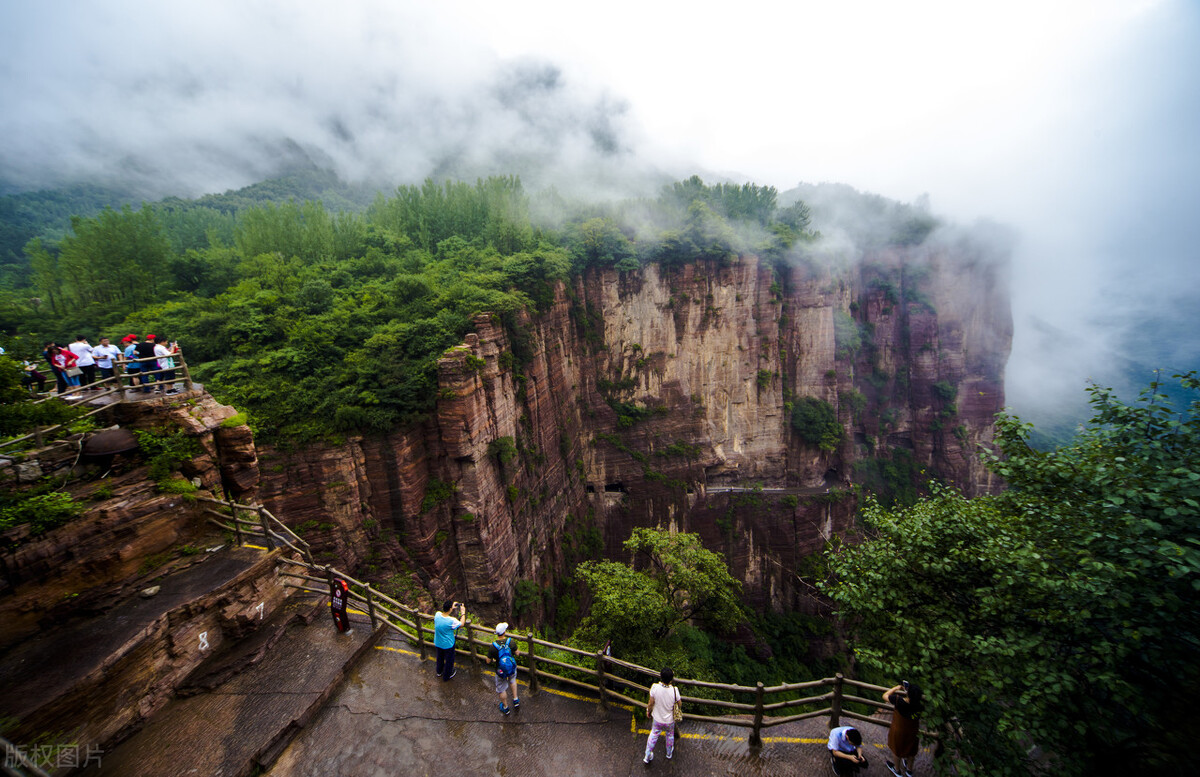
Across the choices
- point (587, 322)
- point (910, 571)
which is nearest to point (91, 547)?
point (910, 571)

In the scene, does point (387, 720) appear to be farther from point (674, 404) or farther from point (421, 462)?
point (674, 404)

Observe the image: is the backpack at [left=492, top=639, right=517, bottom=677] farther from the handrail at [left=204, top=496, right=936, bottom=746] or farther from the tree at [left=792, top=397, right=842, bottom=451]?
the tree at [left=792, top=397, right=842, bottom=451]

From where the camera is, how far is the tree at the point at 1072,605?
489 cm

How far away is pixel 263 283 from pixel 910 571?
31776 mm

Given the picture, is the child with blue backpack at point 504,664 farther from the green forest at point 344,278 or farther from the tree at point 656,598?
the green forest at point 344,278

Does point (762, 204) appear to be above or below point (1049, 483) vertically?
above

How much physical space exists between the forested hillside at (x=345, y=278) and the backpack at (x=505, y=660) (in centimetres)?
1237

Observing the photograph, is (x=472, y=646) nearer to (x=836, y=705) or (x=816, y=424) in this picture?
(x=836, y=705)

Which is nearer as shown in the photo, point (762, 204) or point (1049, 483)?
point (1049, 483)

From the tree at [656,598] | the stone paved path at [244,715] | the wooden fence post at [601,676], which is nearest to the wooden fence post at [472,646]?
the stone paved path at [244,715]

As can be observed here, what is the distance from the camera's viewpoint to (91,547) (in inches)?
315

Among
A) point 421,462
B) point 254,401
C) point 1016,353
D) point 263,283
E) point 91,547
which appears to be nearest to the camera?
point 91,547

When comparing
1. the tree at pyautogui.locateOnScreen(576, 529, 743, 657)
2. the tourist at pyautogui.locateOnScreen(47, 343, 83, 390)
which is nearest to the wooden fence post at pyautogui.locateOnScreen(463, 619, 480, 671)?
the tree at pyautogui.locateOnScreen(576, 529, 743, 657)

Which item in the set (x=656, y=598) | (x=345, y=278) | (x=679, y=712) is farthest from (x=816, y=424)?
(x=345, y=278)
